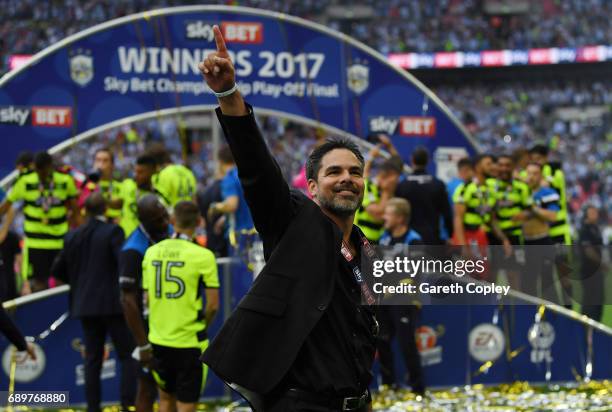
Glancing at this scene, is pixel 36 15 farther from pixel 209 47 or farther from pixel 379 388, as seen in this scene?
pixel 379 388

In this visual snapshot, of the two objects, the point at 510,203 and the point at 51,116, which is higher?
the point at 51,116

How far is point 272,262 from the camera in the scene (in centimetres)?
344

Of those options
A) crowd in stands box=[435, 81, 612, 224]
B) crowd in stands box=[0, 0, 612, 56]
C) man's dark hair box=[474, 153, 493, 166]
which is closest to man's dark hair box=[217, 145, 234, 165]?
man's dark hair box=[474, 153, 493, 166]

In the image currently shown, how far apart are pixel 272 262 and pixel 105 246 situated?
14.3 ft

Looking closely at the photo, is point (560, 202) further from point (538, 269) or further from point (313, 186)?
point (313, 186)

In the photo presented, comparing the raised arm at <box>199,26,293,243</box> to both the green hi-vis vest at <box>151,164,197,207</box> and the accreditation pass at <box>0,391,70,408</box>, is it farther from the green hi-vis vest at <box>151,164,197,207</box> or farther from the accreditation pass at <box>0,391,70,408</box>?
the green hi-vis vest at <box>151,164,197,207</box>

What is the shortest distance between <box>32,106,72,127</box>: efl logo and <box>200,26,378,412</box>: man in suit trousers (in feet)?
24.1

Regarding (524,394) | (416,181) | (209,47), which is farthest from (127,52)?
(524,394)

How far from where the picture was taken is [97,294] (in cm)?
745

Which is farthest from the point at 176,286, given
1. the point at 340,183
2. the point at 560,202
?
the point at 560,202

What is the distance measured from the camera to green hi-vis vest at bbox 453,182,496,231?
34.1 ft

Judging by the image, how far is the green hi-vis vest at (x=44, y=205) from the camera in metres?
10.1

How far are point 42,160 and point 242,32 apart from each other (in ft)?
9.09

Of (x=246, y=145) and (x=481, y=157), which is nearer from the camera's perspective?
(x=246, y=145)
